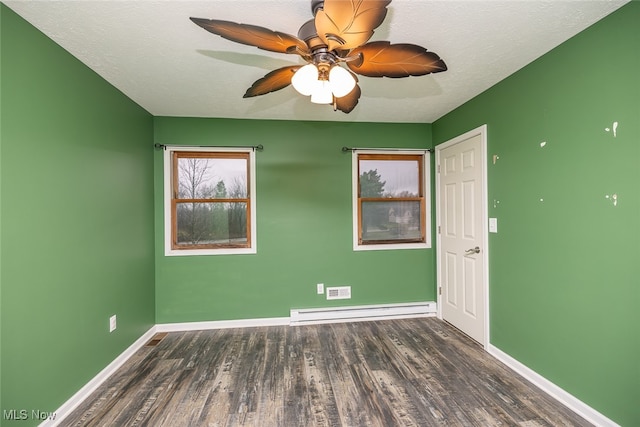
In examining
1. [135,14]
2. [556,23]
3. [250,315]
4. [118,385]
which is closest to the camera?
[135,14]

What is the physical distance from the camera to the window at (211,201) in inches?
126

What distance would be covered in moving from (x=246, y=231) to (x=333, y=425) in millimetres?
2142

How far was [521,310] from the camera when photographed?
2.25m

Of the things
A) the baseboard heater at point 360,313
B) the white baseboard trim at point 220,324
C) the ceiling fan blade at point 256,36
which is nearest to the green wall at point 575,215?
the baseboard heater at point 360,313

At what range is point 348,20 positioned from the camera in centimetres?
107

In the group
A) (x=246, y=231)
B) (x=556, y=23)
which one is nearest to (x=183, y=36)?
(x=246, y=231)

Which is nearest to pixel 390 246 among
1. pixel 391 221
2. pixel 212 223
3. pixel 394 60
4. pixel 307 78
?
pixel 391 221

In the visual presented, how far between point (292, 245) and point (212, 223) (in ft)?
3.20

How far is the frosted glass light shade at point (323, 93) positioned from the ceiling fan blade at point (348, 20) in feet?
0.56

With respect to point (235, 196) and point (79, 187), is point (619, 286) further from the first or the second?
point (79, 187)

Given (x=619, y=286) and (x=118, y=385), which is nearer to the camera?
(x=619, y=286)

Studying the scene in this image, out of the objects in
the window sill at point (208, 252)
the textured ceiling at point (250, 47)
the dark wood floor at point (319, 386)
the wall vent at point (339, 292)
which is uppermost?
the textured ceiling at point (250, 47)

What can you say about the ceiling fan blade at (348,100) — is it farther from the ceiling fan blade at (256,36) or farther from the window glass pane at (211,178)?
the window glass pane at (211,178)

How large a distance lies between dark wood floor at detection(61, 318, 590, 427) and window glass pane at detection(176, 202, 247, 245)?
1.07 m
